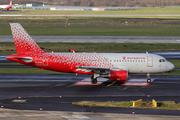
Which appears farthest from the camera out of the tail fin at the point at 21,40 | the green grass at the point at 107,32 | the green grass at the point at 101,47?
the green grass at the point at 107,32

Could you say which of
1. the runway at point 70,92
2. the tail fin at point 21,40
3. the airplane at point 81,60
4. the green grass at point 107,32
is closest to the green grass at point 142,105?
the runway at point 70,92

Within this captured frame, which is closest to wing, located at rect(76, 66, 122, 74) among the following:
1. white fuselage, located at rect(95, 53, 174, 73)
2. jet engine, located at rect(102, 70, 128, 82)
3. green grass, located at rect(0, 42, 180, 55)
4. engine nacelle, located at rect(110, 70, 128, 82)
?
jet engine, located at rect(102, 70, 128, 82)

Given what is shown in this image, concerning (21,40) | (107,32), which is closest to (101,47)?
(107,32)

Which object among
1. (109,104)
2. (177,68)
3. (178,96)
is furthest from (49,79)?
(177,68)

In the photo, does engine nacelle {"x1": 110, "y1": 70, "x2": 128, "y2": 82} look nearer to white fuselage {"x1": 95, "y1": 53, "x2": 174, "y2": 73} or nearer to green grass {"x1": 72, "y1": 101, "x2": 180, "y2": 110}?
white fuselage {"x1": 95, "y1": 53, "x2": 174, "y2": 73}

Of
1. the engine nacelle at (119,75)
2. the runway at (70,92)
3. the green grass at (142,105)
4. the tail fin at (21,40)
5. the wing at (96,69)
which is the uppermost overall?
the tail fin at (21,40)

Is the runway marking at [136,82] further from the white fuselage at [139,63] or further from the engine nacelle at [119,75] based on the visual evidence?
the engine nacelle at [119,75]

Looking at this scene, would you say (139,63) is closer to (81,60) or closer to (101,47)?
(81,60)

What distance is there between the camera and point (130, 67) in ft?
131

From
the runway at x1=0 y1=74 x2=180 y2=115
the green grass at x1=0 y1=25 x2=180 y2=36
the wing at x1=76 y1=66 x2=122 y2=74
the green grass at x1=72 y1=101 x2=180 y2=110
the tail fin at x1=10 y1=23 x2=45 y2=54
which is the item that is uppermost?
the green grass at x1=0 y1=25 x2=180 y2=36

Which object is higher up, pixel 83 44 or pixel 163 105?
pixel 83 44

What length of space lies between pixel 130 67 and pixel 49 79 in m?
12.8

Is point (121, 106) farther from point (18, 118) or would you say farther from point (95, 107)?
point (18, 118)

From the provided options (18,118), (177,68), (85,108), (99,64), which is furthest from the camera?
(177,68)
